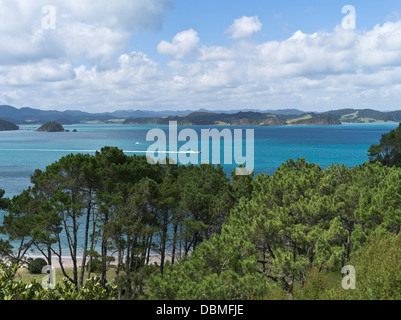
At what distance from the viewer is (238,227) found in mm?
19000

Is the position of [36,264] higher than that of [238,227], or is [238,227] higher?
[238,227]

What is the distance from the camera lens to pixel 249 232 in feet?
59.3

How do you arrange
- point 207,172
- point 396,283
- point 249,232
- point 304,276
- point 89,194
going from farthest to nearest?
point 207,172
point 89,194
point 249,232
point 304,276
point 396,283

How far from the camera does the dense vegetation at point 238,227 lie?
42.8ft

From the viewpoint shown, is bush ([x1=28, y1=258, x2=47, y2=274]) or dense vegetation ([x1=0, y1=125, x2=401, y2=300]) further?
bush ([x1=28, y1=258, x2=47, y2=274])

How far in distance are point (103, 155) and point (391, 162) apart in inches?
1370

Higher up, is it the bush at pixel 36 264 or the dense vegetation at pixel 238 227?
the dense vegetation at pixel 238 227

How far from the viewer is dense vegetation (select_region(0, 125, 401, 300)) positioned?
1303 centimetres

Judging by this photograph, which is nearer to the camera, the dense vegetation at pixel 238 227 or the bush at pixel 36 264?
the dense vegetation at pixel 238 227

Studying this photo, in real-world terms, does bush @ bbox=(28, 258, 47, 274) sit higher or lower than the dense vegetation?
lower

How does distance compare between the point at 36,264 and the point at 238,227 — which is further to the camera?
the point at 36,264

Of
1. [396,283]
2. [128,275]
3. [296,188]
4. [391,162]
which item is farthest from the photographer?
[391,162]

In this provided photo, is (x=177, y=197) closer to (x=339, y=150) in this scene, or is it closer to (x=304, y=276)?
(x=304, y=276)
